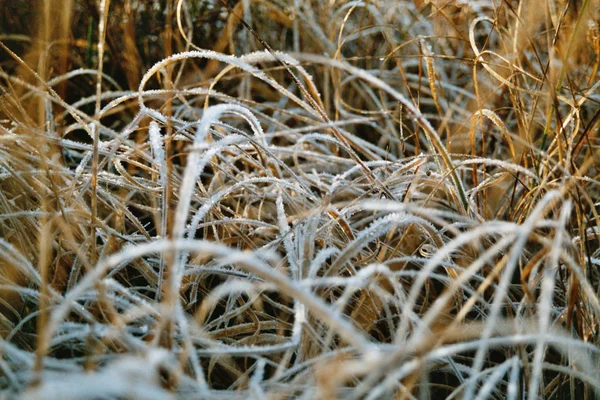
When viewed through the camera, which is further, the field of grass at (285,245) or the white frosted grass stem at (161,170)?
the white frosted grass stem at (161,170)

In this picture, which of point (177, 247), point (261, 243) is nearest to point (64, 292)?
point (261, 243)

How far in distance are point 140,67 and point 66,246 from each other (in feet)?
2.05

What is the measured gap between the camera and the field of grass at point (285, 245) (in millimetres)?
446

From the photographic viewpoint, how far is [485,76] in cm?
122

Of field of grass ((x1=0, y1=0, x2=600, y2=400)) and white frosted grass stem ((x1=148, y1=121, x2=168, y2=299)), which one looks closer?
field of grass ((x1=0, y1=0, x2=600, y2=400))

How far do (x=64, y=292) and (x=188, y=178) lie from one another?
1.17 feet

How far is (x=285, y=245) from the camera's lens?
0.65m

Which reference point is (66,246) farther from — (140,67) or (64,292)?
(140,67)

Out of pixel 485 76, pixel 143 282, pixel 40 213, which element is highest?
pixel 485 76

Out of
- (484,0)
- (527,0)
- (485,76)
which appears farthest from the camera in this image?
(484,0)

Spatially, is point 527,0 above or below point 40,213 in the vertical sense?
above

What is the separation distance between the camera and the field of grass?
0.45m

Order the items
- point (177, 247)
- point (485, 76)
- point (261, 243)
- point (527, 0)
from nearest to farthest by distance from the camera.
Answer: point (177, 247) < point (261, 243) < point (527, 0) < point (485, 76)

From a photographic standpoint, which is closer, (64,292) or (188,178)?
(188,178)
